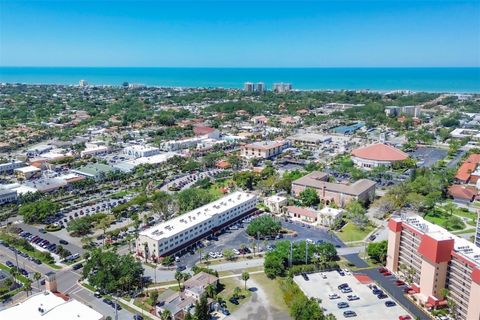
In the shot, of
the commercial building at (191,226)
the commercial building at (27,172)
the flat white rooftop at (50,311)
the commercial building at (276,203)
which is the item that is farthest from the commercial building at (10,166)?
the flat white rooftop at (50,311)

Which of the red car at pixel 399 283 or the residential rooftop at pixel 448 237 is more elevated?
the residential rooftop at pixel 448 237

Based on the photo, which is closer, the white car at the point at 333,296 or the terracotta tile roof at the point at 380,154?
the white car at the point at 333,296

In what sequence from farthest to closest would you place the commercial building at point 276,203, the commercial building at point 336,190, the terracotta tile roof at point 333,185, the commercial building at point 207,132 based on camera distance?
1. the commercial building at point 207,132
2. the terracotta tile roof at point 333,185
3. the commercial building at point 336,190
4. the commercial building at point 276,203

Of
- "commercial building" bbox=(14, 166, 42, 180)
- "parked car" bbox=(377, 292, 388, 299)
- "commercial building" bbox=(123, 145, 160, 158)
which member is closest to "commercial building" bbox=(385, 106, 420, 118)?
"commercial building" bbox=(123, 145, 160, 158)

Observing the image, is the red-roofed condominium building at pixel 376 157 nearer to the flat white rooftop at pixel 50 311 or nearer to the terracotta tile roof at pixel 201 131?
the terracotta tile roof at pixel 201 131

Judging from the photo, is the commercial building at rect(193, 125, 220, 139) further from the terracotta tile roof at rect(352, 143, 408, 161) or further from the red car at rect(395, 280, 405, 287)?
the red car at rect(395, 280, 405, 287)

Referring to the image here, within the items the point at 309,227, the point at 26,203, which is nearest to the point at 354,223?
the point at 309,227

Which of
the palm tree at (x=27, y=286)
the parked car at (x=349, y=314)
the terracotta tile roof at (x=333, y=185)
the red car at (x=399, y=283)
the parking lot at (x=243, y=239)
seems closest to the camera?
the parked car at (x=349, y=314)
